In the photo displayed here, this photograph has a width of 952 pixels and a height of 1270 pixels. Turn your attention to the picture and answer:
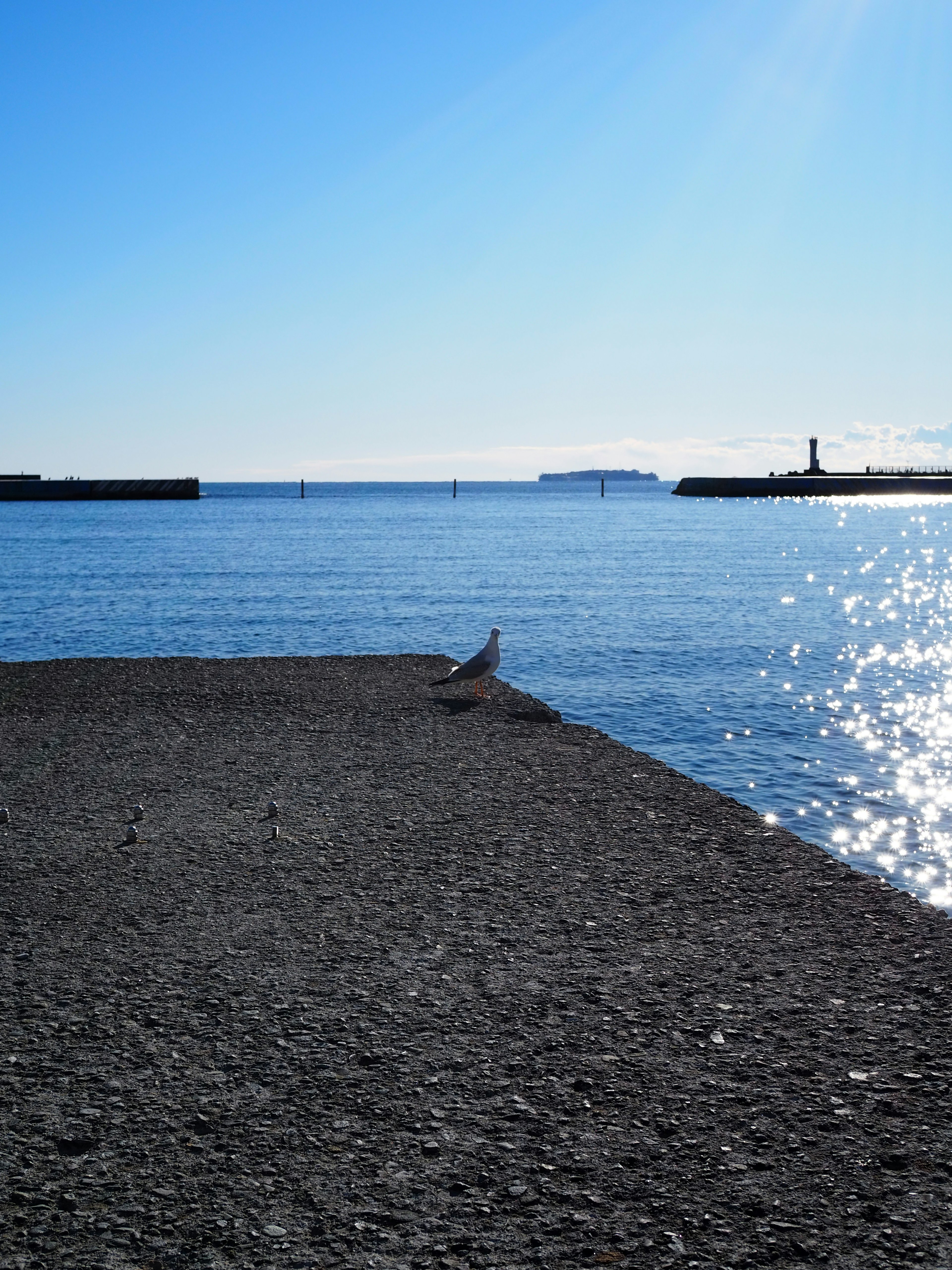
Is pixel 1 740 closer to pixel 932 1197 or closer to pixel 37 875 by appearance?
pixel 37 875

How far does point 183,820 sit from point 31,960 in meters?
3.23

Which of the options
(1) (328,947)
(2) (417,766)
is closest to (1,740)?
(2) (417,766)

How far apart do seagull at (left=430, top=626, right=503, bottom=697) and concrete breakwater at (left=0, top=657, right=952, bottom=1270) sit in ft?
17.0

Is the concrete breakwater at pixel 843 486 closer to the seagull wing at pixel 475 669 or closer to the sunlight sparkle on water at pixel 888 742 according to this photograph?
the sunlight sparkle on water at pixel 888 742

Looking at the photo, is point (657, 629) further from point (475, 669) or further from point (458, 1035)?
point (458, 1035)

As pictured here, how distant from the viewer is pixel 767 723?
1948 cm

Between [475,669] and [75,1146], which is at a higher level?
[475,669]

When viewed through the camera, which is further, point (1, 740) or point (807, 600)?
point (807, 600)

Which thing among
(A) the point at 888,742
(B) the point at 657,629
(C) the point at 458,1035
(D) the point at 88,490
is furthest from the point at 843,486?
(C) the point at 458,1035

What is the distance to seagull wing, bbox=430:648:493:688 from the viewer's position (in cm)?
1650

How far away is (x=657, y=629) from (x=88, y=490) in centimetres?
15702

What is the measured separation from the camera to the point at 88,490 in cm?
17062

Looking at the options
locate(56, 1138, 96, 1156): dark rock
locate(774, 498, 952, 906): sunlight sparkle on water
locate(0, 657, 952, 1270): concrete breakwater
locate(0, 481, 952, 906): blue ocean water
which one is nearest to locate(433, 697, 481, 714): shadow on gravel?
locate(0, 481, 952, 906): blue ocean water

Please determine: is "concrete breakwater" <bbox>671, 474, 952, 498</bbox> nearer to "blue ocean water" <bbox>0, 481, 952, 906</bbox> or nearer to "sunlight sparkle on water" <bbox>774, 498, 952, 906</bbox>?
"blue ocean water" <bbox>0, 481, 952, 906</bbox>
